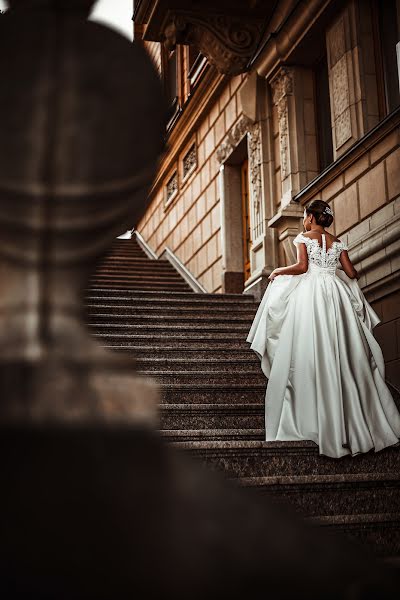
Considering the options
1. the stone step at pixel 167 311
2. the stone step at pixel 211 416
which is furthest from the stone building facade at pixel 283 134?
the stone step at pixel 211 416

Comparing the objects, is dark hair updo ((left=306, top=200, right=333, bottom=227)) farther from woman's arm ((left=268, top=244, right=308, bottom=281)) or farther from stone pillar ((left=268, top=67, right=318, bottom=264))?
stone pillar ((left=268, top=67, right=318, bottom=264))

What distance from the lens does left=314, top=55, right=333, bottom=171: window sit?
8828mm

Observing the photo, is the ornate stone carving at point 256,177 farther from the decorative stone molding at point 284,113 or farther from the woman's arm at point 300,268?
the woman's arm at point 300,268

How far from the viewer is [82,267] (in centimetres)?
108

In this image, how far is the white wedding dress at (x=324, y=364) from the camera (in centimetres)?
482

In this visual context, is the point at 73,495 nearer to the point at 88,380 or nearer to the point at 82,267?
the point at 88,380

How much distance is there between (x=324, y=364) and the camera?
507 centimetres

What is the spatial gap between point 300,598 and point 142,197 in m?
0.59

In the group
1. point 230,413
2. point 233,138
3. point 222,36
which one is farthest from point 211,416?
point 233,138

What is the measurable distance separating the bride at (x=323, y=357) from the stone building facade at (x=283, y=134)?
0.91m

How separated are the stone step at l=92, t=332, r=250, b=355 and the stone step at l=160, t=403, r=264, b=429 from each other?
1.33 m

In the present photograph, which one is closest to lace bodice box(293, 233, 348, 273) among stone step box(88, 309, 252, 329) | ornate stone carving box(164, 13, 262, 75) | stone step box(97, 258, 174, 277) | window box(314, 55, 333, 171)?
stone step box(88, 309, 252, 329)

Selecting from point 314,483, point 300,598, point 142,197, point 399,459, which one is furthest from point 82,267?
point 399,459

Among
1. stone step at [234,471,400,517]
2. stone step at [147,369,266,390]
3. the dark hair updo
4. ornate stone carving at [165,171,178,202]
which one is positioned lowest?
stone step at [234,471,400,517]
